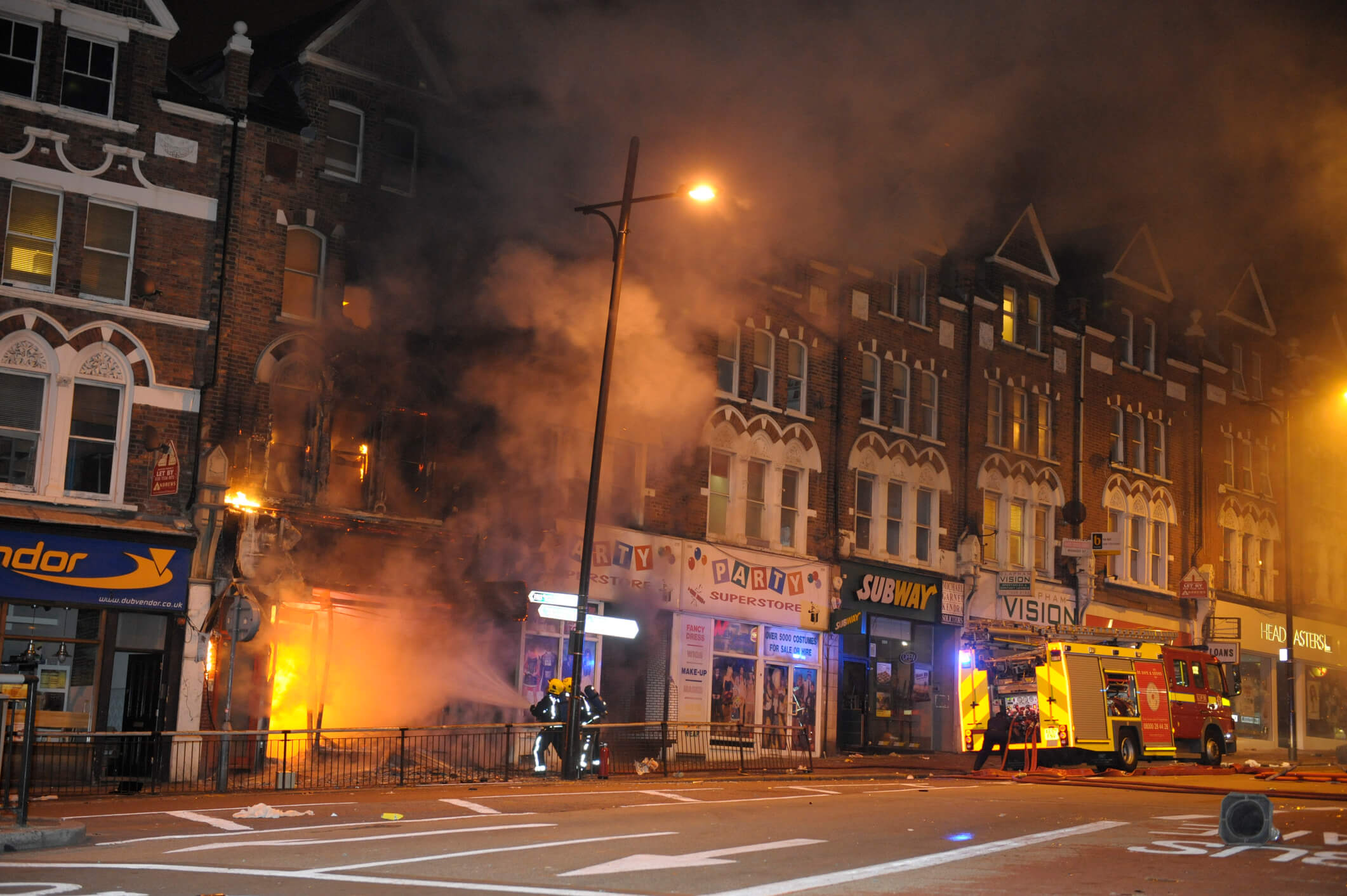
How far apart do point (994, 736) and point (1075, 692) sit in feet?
5.02

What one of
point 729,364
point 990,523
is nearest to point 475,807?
point 729,364

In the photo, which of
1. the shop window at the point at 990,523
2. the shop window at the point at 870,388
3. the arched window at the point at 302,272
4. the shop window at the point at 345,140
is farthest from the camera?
the shop window at the point at 990,523

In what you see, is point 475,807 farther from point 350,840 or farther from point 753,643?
point 753,643

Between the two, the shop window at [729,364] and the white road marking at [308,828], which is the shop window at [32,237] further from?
the shop window at [729,364]

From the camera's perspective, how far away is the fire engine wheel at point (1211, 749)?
76.3ft

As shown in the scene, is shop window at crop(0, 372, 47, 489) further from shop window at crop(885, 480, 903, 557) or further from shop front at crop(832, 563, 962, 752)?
shop window at crop(885, 480, 903, 557)

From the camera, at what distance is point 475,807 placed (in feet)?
39.6

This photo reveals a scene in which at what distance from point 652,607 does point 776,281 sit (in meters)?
6.39

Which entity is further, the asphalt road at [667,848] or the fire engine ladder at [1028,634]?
the fire engine ladder at [1028,634]

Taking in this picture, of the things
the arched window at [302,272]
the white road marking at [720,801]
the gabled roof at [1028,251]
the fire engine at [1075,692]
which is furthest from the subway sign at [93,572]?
the gabled roof at [1028,251]

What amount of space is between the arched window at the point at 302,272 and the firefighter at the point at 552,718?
6208 millimetres

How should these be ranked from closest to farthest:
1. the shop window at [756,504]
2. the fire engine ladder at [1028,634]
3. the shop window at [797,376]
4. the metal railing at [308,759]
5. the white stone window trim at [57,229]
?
the metal railing at [308,759] < the white stone window trim at [57,229] < the fire engine ladder at [1028,634] < the shop window at [756,504] < the shop window at [797,376]

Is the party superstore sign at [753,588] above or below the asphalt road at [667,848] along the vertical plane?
above

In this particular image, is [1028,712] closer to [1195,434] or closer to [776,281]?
[776,281]
